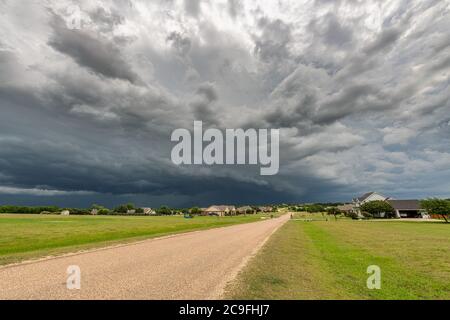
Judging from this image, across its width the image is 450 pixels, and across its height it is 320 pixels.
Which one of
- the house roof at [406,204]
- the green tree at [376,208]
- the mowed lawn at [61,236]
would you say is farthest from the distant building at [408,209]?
the mowed lawn at [61,236]

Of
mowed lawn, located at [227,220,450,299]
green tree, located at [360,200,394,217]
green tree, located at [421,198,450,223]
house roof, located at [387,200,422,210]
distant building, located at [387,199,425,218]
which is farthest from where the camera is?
house roof, located at [387,200,422,210]

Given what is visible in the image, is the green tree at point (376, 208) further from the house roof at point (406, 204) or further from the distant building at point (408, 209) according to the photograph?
the house roof at point (406, 204)

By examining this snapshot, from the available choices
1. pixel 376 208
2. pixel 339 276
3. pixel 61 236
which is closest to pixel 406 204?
pixel 376 208

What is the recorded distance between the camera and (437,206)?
6881cm

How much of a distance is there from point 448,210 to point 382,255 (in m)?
62.8

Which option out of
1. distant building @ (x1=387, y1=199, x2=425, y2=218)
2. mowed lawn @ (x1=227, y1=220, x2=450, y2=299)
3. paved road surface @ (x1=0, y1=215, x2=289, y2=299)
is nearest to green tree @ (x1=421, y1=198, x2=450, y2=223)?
distant building @ (x1=387, y1=199, x2=425, y2=218)

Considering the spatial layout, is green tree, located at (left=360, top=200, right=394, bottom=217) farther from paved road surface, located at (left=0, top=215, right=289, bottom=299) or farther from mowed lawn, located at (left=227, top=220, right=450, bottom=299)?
paved road surface, located at (left=0, top=215, right=289, bottom=299)

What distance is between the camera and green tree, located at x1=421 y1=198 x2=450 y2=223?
222 feet
